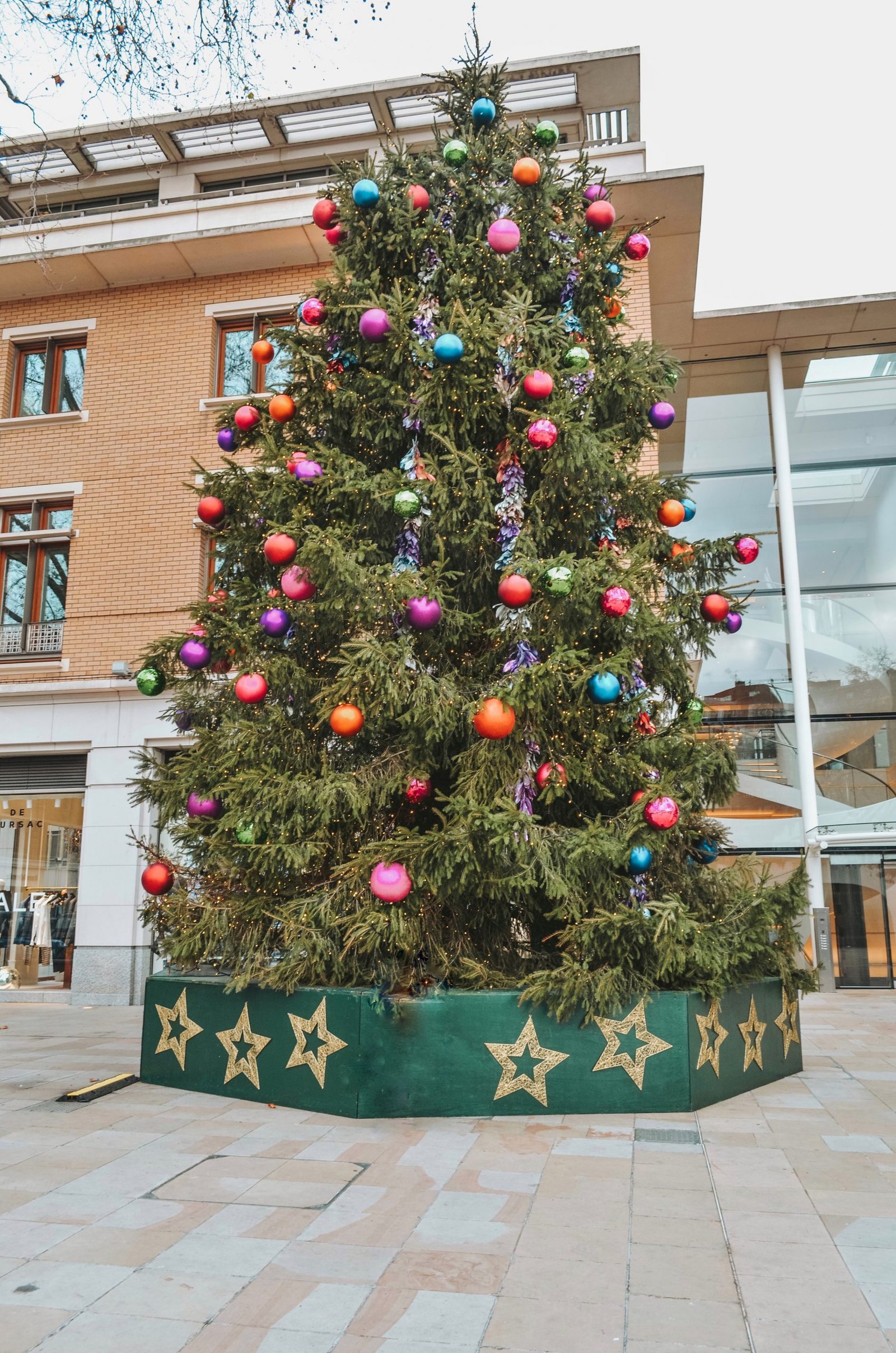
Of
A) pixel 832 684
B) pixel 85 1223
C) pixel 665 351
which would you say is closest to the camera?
pixel 85 1223

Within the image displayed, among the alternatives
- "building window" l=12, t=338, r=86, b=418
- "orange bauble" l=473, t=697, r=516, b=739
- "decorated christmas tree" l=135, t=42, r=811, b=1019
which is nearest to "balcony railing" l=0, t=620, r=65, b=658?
"building window" l=12, t=338, r=86, b=418

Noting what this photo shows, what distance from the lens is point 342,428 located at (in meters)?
8.37

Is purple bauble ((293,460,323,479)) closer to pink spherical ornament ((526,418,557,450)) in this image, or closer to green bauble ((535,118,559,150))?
pink spherical ornament ((526,418,557,450))

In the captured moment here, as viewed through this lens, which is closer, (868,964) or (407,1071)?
(407,1071)

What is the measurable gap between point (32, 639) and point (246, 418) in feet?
29.6

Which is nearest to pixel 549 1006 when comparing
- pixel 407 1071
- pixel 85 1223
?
pixel 407 1071

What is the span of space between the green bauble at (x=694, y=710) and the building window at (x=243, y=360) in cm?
1034

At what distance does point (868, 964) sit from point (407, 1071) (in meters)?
13.7

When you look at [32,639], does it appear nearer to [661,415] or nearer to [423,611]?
[423,611]

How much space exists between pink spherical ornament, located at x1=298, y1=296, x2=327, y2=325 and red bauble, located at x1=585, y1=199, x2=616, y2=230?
2213 millimetres

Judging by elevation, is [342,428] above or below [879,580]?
below

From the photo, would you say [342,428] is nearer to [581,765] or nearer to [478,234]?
[478,234]

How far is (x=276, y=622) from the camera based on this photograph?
748cm

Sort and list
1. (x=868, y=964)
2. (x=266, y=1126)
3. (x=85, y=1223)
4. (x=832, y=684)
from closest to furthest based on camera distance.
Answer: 1. (x=85, y=1223)
2. (x=266, y=1126)
3. (x=868, y=964)
4. (x=832, y=684)
